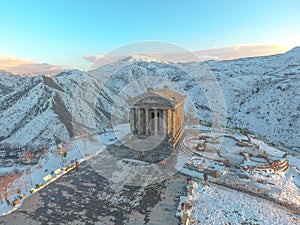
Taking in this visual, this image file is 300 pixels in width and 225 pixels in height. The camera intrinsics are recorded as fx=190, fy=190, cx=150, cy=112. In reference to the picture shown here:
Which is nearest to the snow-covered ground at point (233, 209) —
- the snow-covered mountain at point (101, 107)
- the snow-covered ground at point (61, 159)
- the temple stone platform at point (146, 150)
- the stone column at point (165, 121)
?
the temple stone platform at point (146, 150)

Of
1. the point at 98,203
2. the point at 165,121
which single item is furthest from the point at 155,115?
the point at 98,203

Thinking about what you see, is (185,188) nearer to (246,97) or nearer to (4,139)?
(4,139)

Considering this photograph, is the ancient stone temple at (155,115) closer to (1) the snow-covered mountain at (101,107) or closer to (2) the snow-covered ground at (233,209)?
(2) the snow-covered ground at (233,209)

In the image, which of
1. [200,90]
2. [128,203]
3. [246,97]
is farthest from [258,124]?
[128,203]

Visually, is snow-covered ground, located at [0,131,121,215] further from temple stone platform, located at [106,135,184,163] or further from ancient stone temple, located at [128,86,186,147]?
ancient stone temple, located at [128,86,186,147]

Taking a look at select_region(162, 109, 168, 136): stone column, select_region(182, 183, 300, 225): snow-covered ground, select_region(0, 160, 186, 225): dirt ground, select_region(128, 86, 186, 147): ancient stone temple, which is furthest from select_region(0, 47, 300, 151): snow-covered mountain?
select_region(0, 160, 186, 225): dirt ground

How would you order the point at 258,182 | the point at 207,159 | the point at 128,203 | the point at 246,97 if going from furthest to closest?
the point at 246,97 < the point at 207,159 < the point at 258,182 < the point at 128,203
